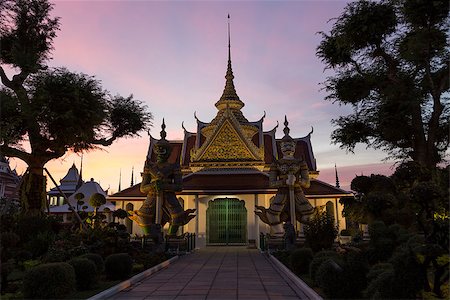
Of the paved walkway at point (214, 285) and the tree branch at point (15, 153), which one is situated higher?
the tree branch at point (15, 153)

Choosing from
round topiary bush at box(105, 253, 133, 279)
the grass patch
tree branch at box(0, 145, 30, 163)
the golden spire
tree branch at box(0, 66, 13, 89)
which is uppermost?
the golden spire

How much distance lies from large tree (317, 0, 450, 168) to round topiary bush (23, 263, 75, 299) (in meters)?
10.7

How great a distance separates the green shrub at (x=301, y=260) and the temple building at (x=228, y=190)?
10.8m

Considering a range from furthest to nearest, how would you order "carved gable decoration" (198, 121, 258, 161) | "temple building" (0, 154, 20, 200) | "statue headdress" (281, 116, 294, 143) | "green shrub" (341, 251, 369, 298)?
"temple building" (0, 154, 20, 200) < "carved gable decoration" (198, 121, 258, 161) < "statue headdress" (281, 116, 294, 143) < "green shrub" (341, 251, 369, 298)

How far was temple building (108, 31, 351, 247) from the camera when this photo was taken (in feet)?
71.0

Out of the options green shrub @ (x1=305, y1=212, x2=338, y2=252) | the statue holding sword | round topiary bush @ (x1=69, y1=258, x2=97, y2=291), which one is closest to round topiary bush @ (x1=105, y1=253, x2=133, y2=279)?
round topiary bush @ (x1=69, y1=258, x2=97, y2=291)

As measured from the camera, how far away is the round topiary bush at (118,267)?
30.3 feet

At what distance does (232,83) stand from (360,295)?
26.2 meters

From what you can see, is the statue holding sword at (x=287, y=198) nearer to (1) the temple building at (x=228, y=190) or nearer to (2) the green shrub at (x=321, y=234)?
(1) the temple building at (x=228, y=190)

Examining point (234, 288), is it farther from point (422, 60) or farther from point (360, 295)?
point (422, 60)

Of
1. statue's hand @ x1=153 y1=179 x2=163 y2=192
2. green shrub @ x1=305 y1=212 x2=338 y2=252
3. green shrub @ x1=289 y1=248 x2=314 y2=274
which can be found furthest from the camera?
statue's hand @ x1=153 y1=179 x2=163 y2=192

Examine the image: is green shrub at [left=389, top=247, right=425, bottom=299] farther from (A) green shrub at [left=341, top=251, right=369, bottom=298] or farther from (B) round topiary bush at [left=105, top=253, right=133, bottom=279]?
(B) round topiary bush at [left=105, top=253, right=133, bottom=279]

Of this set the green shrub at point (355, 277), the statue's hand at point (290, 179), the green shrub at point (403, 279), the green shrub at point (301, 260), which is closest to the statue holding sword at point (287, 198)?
the statue's hand at point (290, 179)

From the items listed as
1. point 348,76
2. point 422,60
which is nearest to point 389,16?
point 422,60
